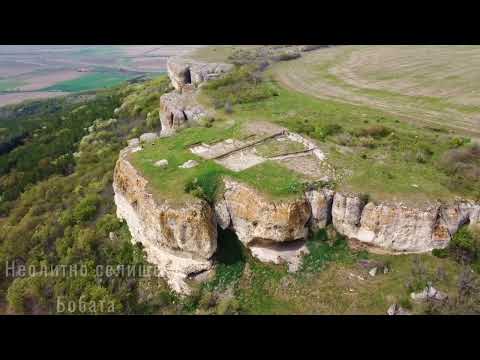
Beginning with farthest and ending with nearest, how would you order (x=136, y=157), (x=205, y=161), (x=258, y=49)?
(x=258, y=49) → (x=136, y=157) → (x=205, y=161)

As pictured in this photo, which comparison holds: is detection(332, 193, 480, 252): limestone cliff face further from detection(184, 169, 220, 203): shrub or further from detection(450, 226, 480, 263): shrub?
detection(184, 169, 220, 203): shrub

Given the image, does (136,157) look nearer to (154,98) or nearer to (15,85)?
(154,98)

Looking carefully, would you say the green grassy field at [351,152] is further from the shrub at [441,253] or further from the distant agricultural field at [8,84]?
the distant agricultural field at [8,84]

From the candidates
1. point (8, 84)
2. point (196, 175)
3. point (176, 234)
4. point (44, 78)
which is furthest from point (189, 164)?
point (44, 78)

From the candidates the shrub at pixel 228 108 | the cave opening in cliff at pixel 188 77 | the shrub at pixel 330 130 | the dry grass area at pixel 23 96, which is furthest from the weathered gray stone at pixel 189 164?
the dry grass area at pixel 23 96

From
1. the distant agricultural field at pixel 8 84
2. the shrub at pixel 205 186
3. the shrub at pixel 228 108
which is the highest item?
the distant agricultural field at pixel 8 84

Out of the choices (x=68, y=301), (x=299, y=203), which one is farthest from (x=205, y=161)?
(x=68, y=301)

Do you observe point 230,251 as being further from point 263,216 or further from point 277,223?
point 277,223
